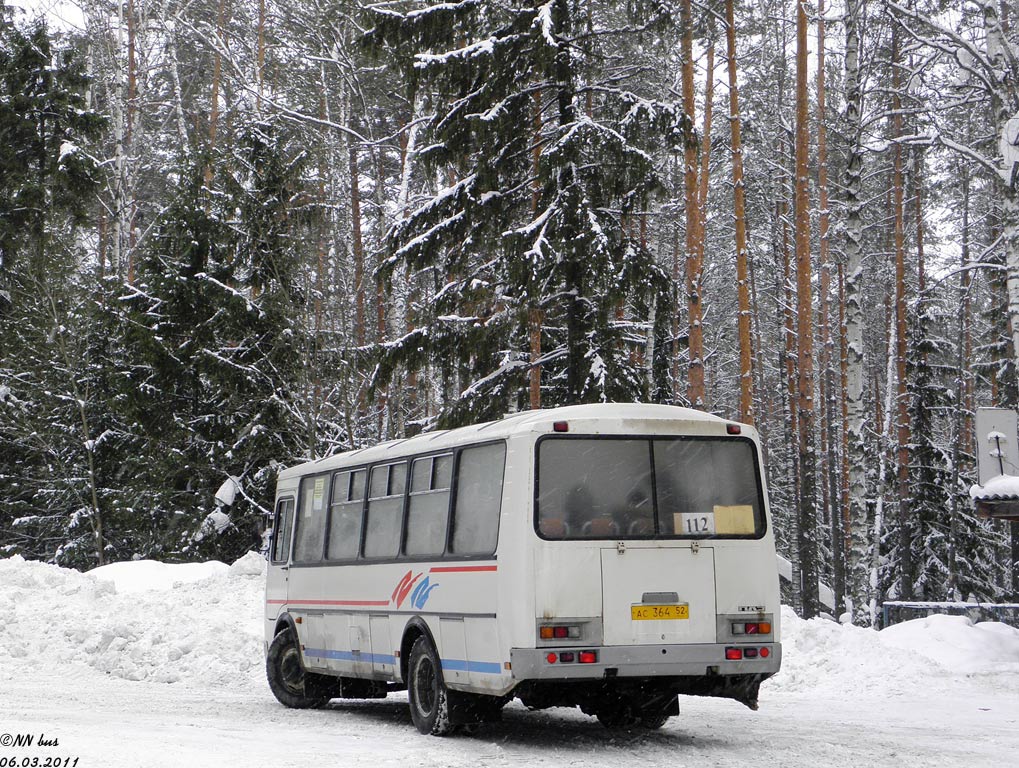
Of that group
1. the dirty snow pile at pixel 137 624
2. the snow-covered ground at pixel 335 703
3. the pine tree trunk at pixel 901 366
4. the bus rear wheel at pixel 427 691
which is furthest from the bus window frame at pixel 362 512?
the pine tree trunk at pixel 901 366

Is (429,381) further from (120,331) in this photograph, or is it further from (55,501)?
(55,501)

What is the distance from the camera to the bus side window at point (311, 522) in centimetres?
1565

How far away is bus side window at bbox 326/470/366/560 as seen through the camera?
1454 centimetres

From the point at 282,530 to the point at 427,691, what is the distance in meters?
4.96

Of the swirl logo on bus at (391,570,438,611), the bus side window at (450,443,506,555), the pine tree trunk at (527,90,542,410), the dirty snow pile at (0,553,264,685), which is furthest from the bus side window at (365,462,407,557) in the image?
the pine tree trunk at (527,90,542,410)

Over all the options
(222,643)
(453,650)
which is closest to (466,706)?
(453,650)

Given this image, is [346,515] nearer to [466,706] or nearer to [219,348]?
[466,706]

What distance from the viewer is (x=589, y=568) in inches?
433

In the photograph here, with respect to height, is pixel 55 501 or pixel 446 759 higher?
pixel 55 501

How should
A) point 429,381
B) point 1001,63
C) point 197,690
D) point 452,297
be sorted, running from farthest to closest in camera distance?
point 429,381 < point 452,297 < point 1001,63 < point 197,690

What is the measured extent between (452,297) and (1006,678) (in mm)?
10999

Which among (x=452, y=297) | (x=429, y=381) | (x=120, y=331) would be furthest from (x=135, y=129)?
(x=452, y=297)

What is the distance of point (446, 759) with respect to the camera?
10.0 metres

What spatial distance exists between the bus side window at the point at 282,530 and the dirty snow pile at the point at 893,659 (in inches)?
247
